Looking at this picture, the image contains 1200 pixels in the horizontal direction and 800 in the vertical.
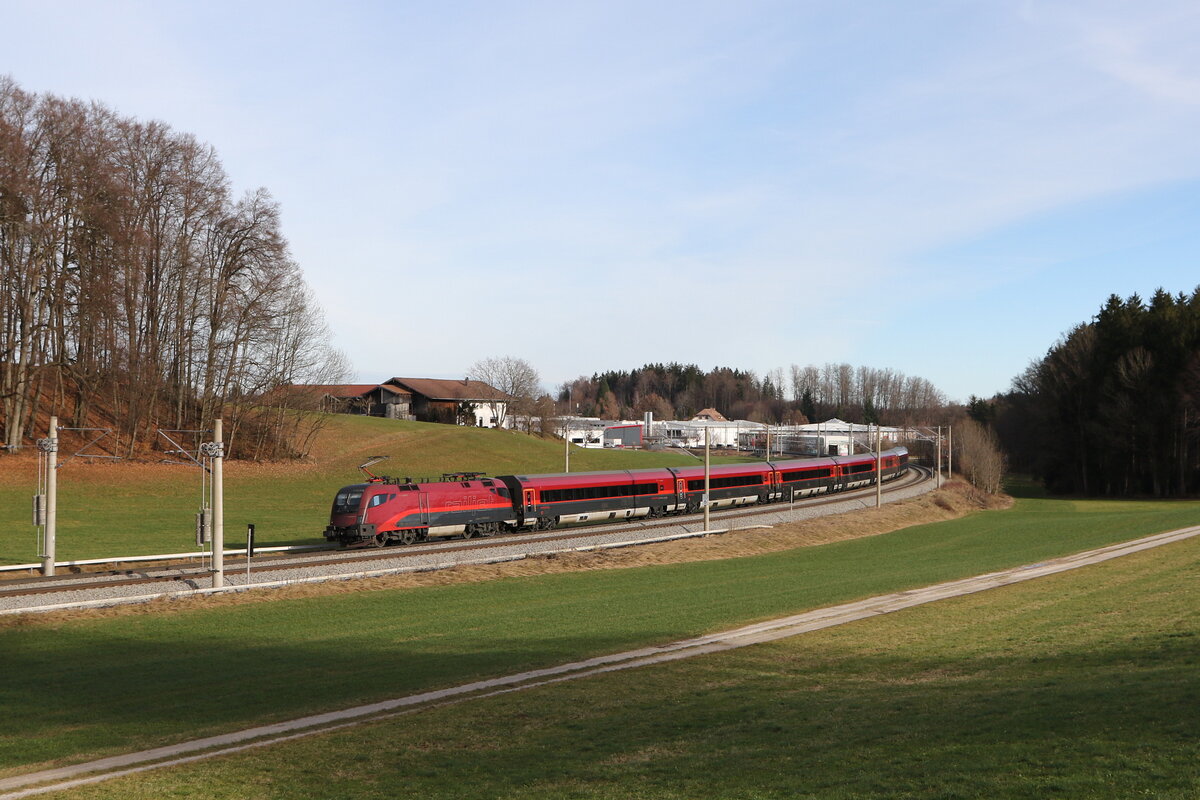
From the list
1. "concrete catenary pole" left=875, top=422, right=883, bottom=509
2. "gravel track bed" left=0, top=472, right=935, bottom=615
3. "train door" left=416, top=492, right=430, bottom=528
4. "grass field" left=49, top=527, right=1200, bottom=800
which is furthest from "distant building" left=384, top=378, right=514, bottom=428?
"grass field" left=49, top=527, right=1200, bottom=800

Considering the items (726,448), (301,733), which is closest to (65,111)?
(301,733)

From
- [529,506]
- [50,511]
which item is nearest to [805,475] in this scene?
[529,506]

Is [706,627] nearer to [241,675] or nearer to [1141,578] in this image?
[241,675]

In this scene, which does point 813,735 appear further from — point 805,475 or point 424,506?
point 805,475

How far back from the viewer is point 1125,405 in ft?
323

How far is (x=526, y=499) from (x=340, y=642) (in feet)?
86.3

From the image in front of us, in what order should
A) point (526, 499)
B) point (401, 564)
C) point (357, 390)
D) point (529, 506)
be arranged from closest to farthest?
point (401, 564) < point (526, 499) < point (529, 506) < point (357, 390)

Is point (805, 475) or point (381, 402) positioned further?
point (381, 402)

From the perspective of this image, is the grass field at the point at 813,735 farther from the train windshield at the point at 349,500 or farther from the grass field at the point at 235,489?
the grass field at the point at 235,489

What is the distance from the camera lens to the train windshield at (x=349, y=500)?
41.3m

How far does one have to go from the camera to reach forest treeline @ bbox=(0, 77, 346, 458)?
58.3 m

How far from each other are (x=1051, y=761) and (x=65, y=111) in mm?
67821

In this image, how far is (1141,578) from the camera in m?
30.9

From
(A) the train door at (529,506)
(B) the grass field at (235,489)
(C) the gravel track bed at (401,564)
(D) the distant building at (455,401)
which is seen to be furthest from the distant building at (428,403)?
(A) the train door at (529,506)
